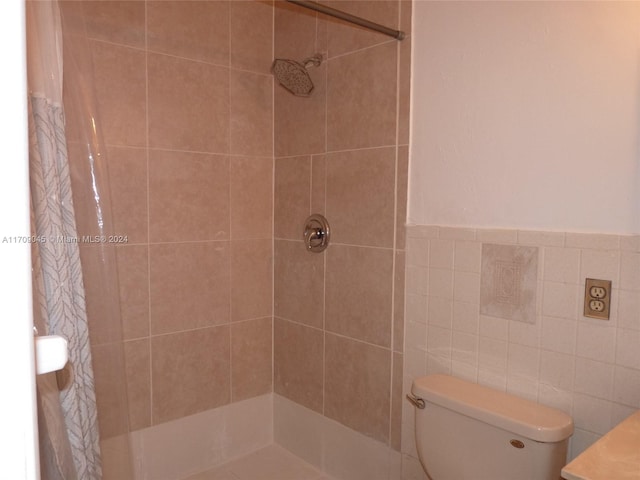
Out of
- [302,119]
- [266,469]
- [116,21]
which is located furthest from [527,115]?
[266,469]

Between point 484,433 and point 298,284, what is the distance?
3.51 feet

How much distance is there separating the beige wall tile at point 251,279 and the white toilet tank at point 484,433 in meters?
0.97

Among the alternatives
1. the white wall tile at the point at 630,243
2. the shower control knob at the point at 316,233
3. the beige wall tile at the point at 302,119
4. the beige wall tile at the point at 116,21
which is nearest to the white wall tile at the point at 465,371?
the white wall tile at the point at 630,243

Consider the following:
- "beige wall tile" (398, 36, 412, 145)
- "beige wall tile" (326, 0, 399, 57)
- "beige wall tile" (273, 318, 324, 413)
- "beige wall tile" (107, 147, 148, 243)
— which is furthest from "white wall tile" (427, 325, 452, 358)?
"beige wall tile" (107, 147, 148, 243)

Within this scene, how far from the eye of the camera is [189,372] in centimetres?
207

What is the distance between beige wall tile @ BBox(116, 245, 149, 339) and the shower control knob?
0.67 m

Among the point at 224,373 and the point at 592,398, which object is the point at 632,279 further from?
the point at 224,373

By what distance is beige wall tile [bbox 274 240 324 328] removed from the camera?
6.83 feet

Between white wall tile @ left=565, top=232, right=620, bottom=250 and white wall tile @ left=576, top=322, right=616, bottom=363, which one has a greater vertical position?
white wall tile @ left=565, top=232, right=620, bottom=250

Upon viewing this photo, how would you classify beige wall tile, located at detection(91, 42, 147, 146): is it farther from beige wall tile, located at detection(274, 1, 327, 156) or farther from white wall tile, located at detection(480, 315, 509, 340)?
white wall tile, located at detection(480, 315, 509, 340)

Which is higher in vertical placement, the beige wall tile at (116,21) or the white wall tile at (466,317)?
the beige wall tile at (116,21)

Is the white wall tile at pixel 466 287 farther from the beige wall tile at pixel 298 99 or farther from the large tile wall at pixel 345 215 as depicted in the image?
the beige wall tile at pixel 298 99

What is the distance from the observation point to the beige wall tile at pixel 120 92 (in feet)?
5.83

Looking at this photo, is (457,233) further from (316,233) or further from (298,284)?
(298,284)
